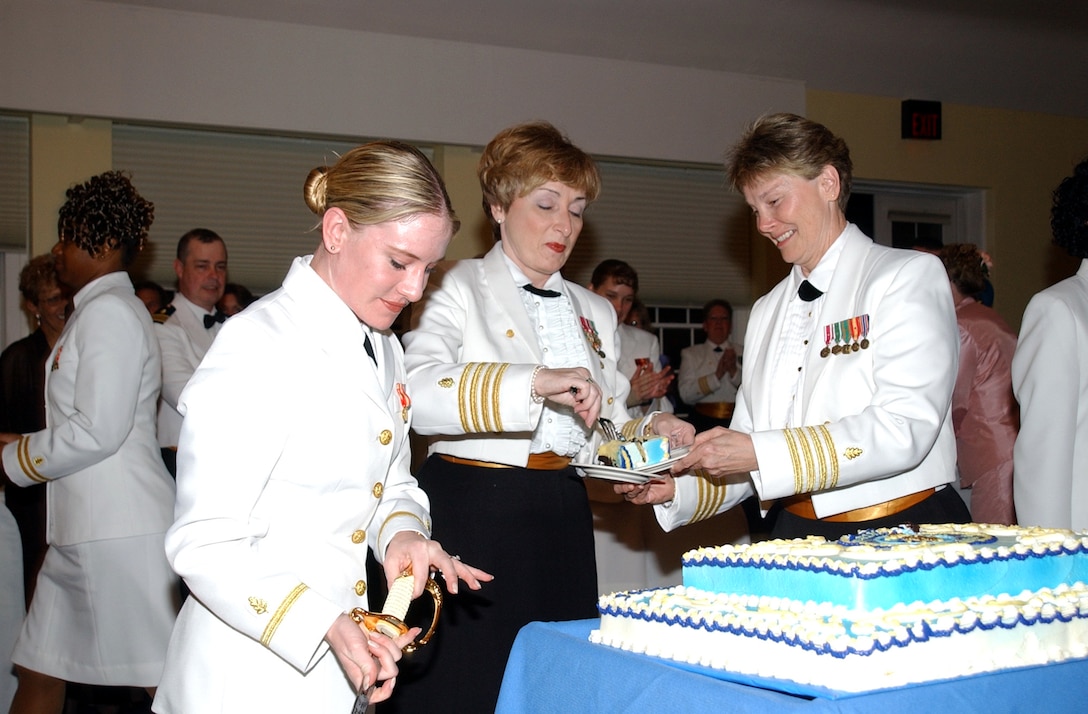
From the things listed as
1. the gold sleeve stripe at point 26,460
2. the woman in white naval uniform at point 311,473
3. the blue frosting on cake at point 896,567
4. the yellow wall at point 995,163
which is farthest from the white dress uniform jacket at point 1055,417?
the yellow wall at point 995,163

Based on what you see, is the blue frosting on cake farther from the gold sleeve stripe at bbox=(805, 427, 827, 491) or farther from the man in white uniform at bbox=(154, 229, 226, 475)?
the man in white uniform at bbox=(154, 229, 226, 475)

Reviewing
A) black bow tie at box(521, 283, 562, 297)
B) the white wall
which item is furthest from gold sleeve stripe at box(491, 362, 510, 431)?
the white wall

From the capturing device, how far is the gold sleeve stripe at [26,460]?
9.46ft

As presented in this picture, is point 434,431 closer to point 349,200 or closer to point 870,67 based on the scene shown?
point 349,200

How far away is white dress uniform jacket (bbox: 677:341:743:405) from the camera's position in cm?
648

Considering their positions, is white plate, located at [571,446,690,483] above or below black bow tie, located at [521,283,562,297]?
below

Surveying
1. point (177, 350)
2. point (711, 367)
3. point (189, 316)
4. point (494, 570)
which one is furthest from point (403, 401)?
point (711, 367)

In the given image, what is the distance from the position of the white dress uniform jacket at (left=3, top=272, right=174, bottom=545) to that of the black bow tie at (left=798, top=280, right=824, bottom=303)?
71.4 inches

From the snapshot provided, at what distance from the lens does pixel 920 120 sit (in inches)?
294

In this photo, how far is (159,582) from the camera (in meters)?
3.03

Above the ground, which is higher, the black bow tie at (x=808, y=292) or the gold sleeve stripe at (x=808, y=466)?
the black bow tie at (x=808, y=292)

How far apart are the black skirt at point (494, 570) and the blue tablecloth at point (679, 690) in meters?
0.66

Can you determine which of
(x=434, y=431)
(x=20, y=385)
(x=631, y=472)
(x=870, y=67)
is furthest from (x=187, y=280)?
(x=870, y=67)

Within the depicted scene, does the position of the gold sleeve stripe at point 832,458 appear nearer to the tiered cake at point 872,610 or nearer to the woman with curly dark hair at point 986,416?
the tiered cake at point 872,610
